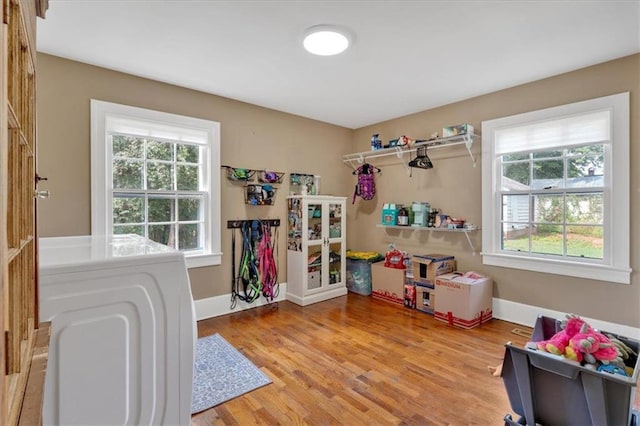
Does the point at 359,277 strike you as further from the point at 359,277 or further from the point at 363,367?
the point at 363,367

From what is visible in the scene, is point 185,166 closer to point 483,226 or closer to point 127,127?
point 127,127

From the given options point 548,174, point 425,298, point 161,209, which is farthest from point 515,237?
point 161,209

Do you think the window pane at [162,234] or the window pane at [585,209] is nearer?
the window pane at [585,209]

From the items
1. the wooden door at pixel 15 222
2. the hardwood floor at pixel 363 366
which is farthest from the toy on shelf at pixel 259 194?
the wooden door at pixel 15 222

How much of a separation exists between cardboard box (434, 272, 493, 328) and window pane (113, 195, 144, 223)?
320 cm

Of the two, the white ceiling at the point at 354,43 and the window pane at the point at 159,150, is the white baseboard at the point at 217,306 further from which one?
the white ceiling at the point at 354,43

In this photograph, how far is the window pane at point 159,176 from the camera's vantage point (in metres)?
3.31

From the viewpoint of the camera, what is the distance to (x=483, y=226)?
365 cm

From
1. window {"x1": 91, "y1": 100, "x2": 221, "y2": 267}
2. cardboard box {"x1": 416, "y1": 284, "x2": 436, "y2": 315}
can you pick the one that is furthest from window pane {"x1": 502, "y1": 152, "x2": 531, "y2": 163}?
window {"x1": 91, "y1": 100, "x2": 221, "y2": 267}

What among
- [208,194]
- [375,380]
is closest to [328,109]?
[208,194]

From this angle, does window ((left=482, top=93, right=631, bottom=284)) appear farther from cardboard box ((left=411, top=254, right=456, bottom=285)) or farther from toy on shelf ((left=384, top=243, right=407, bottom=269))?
toy on shelf ((left=384, top=243, right=407, bottom=269))

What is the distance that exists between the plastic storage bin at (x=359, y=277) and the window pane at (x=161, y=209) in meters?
2.52

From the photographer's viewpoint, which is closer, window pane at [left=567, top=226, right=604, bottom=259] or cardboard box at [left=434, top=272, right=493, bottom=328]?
window pane at [left=567, top=226, right=604, bottom=259]

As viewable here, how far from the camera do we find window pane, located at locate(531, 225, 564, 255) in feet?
10.6
